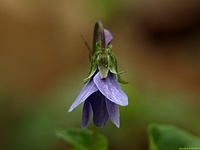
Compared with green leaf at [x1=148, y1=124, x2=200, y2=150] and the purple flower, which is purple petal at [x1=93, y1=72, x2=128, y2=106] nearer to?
the purple flower

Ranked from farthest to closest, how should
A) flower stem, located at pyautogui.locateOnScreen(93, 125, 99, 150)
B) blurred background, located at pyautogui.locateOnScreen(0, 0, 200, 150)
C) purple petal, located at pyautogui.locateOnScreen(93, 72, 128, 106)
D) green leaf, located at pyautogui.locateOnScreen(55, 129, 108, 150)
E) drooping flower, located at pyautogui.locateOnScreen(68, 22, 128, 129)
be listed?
1. blurred background, located at pyautogui.locateOnScreen(0, 0, 200, 150)
2. green leaf, located at pyautogui.locateOnScreen(55, 129, 108, 150)
3. flower stem, located at pyautogui.locateOnScreen(93, 125, 99, 150)
4. drooping flower, located at pyautogui.locateOnScreen(68, 22, 128, 129)
5. purple petal, located at pyautogui.locateOnScreen(93, 72, 128, 106)

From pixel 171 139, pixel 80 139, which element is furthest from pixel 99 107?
pixel 171 139

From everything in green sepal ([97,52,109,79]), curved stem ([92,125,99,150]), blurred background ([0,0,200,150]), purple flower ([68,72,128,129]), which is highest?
blurred background ([0,0,200,150])

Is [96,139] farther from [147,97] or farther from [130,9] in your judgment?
[130,9]

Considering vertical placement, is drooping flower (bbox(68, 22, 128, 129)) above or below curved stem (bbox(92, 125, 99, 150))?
above

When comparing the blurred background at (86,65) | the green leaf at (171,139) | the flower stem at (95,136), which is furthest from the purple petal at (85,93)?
the blurred background at (86,65)

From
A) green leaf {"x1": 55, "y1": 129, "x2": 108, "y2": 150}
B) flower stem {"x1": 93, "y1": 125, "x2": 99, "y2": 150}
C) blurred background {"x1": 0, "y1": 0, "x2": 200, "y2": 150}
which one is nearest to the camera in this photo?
flower stem {"x1": 93, "y1": 125, "x2": 99, "y2": 150}

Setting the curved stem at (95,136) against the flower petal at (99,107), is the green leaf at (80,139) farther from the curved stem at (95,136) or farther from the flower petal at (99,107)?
the flower petal at (99,107)

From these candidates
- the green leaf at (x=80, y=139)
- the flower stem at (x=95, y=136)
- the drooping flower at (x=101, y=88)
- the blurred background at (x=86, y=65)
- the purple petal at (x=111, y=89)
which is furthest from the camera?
the blurred background at (x=86, y=65)

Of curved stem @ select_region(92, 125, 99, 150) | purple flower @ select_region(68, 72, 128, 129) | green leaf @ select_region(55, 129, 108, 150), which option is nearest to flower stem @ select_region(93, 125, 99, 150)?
curved stem @ select_region(92, 125, 99, 150)
